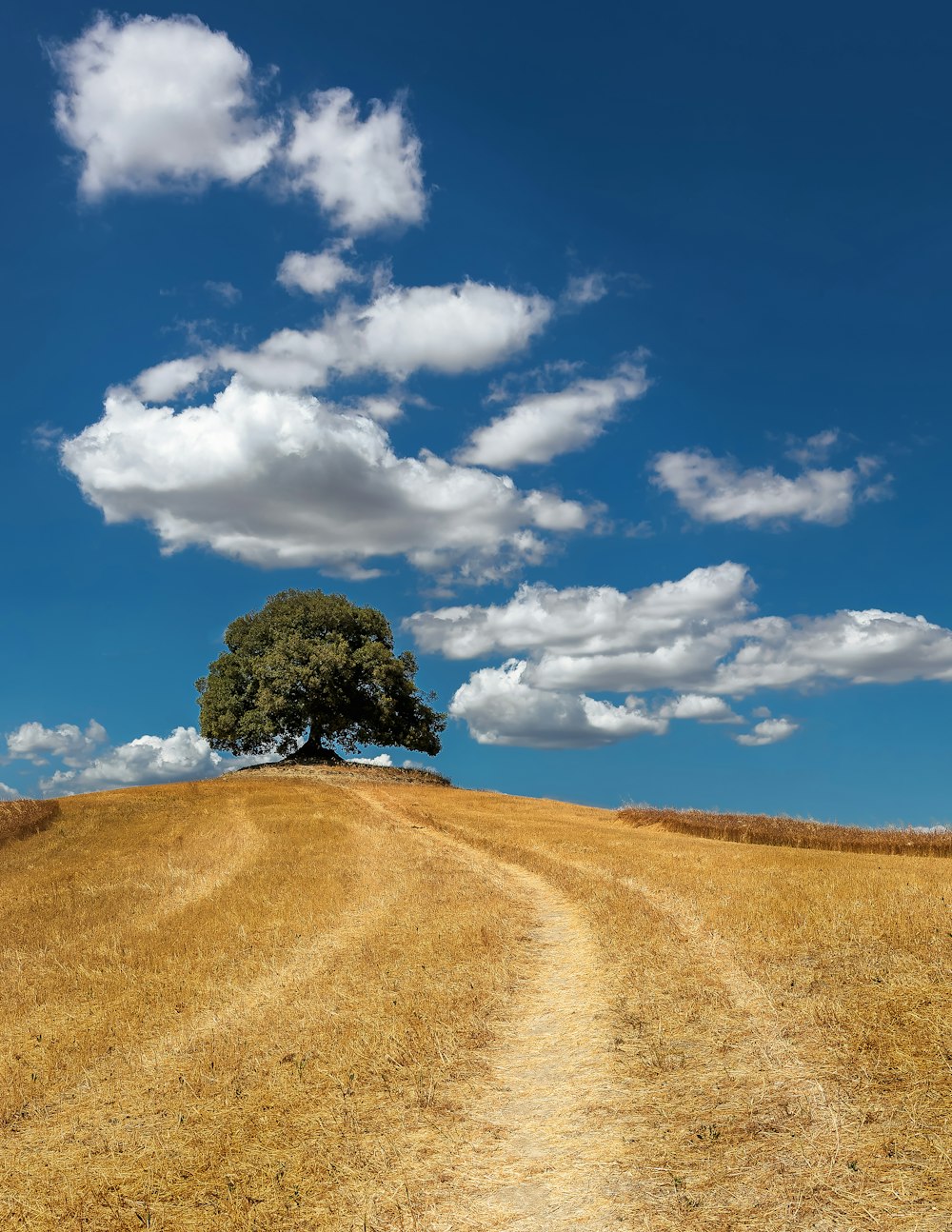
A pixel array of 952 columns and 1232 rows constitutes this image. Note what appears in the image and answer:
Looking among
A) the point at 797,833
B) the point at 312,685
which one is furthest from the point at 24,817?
the point at 797,833

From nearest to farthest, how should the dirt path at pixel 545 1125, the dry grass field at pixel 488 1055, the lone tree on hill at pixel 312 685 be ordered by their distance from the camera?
the dirt path at pixel 545 1125 < the dry grass field at pixel 488 1055 < the lone tree on hill at pixel 312 685

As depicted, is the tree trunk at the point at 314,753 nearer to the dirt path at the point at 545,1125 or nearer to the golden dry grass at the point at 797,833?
the golden dry grass at the point at 797,833

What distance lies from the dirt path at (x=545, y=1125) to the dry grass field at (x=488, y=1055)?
38 mm

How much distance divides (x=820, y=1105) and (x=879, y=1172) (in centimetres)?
124

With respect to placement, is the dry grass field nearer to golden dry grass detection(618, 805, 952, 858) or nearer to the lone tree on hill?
golden dry grass detection(618, 805, 952, 858)

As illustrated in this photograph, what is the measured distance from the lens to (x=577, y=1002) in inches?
526

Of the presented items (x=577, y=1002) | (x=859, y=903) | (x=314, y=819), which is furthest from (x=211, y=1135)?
(x=314, y=819)

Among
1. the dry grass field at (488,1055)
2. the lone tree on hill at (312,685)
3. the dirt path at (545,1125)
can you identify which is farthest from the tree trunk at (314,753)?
the dirt path at (545,1125)

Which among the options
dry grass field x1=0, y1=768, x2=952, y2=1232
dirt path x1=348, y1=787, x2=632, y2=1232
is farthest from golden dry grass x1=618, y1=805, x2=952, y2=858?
dirt path x1=348, y1=787, x2=632, y2=1232

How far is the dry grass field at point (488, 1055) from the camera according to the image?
328 inches

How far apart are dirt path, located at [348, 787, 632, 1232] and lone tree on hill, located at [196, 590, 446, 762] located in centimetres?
5292

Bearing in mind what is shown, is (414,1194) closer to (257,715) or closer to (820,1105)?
(820,1105)

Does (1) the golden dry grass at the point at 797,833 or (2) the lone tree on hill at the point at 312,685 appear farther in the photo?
(2) the lone tree on hill at the point at 312,685

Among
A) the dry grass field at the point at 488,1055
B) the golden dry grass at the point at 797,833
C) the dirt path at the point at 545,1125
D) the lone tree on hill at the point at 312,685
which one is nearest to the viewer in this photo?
the dirt path at the point at 545,1125
